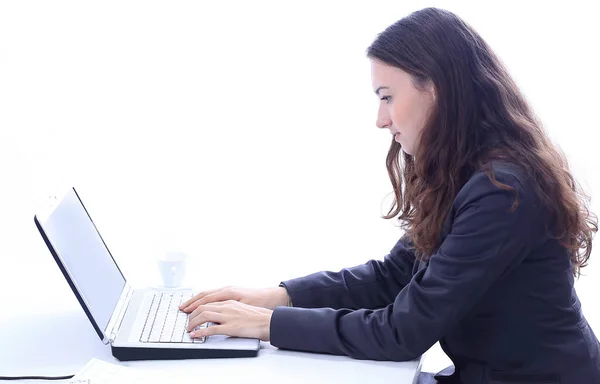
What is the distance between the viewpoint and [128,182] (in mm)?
2375

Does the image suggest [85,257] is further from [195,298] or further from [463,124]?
[463,124]

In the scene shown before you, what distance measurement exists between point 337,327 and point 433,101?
0.40 m

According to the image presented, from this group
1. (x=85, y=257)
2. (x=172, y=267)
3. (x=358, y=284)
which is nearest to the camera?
(x=85, y=257)

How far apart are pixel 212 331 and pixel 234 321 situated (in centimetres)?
4

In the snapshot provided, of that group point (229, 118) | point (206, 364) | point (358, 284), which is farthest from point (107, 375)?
point (229, 118)

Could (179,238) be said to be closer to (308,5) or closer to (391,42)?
(308,5)

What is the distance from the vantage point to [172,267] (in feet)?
5.32

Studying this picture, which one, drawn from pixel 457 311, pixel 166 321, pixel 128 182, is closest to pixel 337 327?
pixel 457 311

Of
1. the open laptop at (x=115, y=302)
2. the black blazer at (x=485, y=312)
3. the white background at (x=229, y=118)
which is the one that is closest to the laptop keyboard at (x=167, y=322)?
the open laptop at (x=115, y=302)

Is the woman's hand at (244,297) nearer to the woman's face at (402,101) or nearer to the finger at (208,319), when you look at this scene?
the finger at (208,319)

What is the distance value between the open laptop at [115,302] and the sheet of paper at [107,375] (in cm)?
4

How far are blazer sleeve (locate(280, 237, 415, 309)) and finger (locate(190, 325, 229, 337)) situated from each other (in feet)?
0.71

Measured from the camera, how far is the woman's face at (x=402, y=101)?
1.26m

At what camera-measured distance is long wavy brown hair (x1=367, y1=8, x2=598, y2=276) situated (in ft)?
4.01
